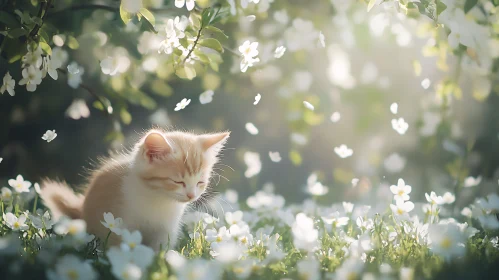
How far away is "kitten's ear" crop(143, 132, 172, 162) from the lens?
1.52m

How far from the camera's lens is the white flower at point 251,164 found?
2861 millimetres

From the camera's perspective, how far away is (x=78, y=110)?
2.58m

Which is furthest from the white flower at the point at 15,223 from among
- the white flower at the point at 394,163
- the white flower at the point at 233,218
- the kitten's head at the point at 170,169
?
the white flower at the point at 394,163

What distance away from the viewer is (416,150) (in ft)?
9.32

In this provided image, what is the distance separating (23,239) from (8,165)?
122 cm

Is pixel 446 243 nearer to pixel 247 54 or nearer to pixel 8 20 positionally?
pixel 247 54

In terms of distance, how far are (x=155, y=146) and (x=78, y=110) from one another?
46.4 inches

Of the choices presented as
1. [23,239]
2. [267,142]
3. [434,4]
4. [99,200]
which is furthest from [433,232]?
[267,142]

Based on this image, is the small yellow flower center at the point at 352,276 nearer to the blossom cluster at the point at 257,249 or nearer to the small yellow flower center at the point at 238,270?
the blossom cluster at the point at 257,249

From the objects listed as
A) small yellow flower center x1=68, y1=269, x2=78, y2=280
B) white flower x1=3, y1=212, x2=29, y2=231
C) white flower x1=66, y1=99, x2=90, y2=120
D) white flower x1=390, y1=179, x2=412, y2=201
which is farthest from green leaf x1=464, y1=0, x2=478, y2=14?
white flower x1=66, y1=99, x2=90, y2=120

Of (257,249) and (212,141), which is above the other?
(212,141)

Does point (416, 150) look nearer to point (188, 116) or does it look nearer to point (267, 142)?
point (267, 142)

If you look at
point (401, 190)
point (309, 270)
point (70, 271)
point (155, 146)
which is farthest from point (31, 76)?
point (401, 190)

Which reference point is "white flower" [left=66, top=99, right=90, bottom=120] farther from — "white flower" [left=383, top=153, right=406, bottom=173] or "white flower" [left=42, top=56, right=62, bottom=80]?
"white flower" [left=383, top=153, right=406, bottom=173]
